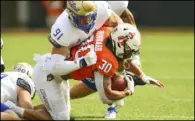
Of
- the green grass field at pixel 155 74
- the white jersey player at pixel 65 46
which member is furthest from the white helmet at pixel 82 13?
the green grass field at pixel 155 74

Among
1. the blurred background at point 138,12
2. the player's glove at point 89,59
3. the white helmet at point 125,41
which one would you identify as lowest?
the blurred background at point 138,12

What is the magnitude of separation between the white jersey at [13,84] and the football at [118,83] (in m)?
0.82

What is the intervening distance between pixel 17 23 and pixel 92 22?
13.9 metres

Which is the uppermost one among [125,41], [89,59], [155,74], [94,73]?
[125,41]

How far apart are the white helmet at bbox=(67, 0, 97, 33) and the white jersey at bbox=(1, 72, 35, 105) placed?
703 millimetres

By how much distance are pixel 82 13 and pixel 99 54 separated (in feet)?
1.21

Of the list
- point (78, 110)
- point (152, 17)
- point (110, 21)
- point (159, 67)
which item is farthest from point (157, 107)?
point (152, 17)

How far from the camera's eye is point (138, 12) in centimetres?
1823

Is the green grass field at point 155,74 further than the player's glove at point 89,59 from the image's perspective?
Yes

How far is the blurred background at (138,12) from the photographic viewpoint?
1819 centimetres

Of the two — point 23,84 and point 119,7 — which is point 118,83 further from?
point 119,7

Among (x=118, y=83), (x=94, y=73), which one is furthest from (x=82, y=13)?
(x=118, y=83)

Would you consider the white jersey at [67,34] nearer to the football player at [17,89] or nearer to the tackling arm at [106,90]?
the tackling arm at [106,90]

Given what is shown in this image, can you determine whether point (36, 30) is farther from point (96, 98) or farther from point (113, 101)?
point (113, 101)
